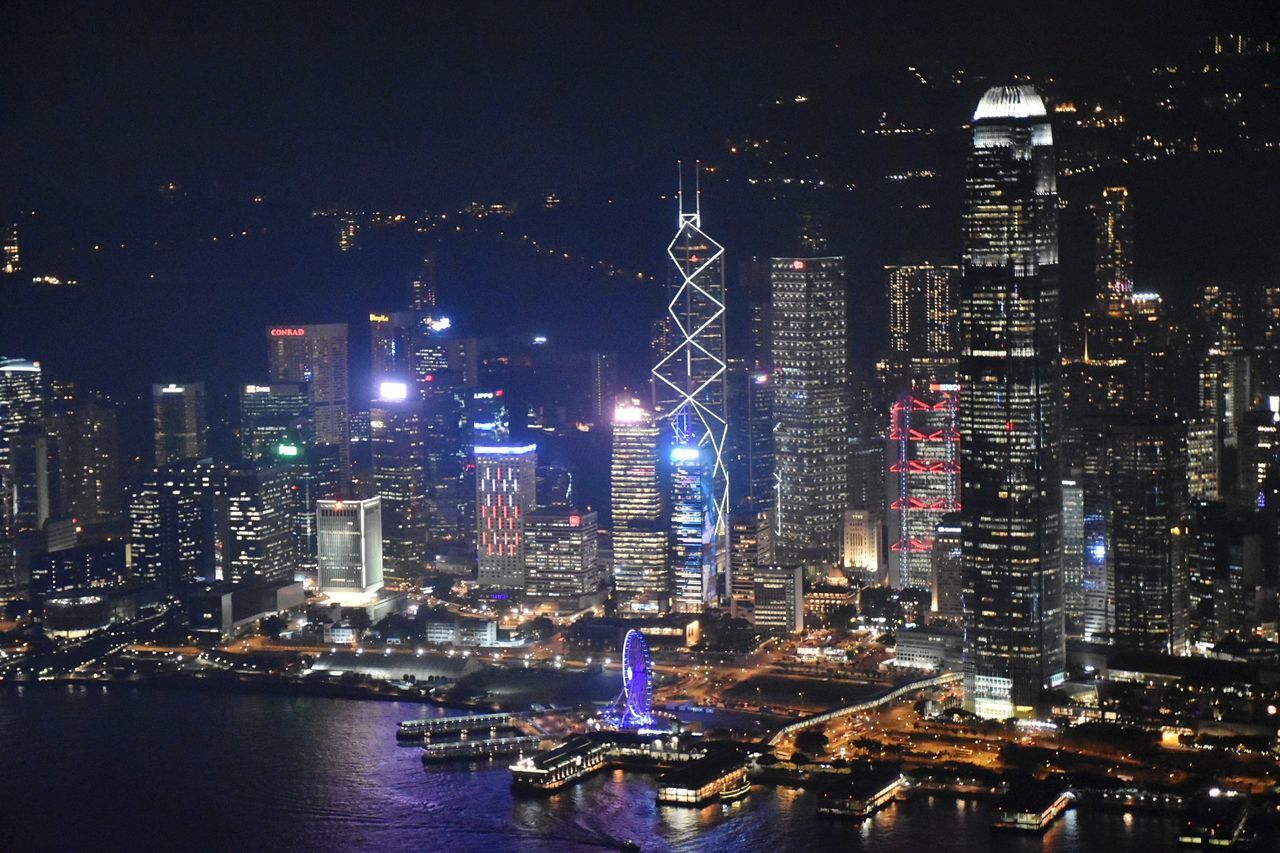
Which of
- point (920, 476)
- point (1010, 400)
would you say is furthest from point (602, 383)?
point (1010, 400)

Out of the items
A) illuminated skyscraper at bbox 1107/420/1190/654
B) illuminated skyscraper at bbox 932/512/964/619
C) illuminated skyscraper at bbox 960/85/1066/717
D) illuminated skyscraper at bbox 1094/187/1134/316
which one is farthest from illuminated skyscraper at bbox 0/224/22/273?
illuminated skyscraper at bbox 1107/420/1190/654

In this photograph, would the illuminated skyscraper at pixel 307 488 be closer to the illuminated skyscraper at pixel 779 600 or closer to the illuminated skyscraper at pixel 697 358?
the illuminated skyscraper at pixel 697 358

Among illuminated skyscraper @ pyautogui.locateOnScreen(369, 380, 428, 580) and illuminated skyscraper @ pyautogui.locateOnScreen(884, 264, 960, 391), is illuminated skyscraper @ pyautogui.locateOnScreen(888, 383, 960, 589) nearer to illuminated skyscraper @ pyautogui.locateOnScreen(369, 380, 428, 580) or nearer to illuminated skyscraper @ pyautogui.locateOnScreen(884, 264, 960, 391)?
illuminated skyscraper @ pyautogui.locateOnScreen(884, 264, 960, 391)

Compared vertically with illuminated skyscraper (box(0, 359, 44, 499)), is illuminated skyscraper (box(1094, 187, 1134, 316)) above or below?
above

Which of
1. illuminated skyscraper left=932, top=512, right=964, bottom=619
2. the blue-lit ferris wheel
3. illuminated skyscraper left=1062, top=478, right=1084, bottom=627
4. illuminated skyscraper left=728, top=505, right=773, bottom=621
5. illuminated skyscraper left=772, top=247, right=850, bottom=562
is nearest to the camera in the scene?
the blue-lit ferris wheel

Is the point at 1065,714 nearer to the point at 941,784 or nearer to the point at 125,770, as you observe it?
the point at 941,784

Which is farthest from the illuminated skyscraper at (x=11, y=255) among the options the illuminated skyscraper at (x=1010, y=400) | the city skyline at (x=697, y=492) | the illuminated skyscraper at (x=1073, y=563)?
the illuminated skyscraper at (x=1073, y=563)

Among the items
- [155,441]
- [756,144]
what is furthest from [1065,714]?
[155,441]
